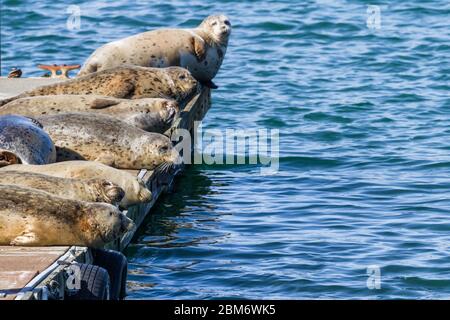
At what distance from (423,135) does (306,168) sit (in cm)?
213

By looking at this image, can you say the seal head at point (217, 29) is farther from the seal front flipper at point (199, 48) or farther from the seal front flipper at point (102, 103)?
the seal front flipper at point (102, 103)

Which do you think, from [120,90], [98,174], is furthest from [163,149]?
[120,90]

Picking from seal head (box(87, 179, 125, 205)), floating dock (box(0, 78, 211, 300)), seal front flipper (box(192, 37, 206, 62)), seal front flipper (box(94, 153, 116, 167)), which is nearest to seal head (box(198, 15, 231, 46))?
seal front flipper (box(192, 37, 206, 62))

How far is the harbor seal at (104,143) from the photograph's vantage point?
395 inches

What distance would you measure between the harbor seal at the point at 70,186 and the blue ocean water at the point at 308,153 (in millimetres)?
750

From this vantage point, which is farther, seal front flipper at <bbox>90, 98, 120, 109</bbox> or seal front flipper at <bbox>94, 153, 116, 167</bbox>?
seal front flipper at <bbox>90, 98, 120, 109</bbox>

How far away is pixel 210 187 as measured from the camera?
1217cm

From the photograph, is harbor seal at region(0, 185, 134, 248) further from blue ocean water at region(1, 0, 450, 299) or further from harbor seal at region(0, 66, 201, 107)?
harbor seal at region(0, 66, 201, 107)

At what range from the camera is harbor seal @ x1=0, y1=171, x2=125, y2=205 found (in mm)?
8172

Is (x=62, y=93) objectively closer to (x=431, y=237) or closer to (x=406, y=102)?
(x=431, y=237)

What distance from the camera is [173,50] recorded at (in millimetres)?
13680

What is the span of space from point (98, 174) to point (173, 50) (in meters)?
4.90

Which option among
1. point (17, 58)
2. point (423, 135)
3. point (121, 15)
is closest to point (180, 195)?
point (423, 135)

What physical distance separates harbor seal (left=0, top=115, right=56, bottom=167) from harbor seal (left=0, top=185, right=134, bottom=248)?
1.39 meters
